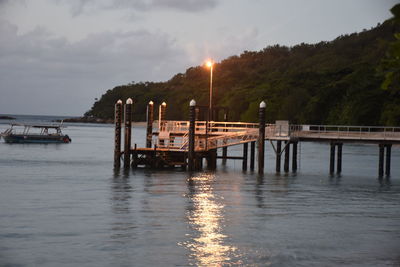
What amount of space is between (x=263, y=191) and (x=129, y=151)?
48.8 ft

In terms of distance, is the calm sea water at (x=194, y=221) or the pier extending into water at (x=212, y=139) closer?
the calm sea water at (x=194, y=221)

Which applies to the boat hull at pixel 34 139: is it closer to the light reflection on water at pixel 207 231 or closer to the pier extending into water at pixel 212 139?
the pier extending into water at pixel 212 139

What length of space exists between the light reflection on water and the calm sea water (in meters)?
0.04

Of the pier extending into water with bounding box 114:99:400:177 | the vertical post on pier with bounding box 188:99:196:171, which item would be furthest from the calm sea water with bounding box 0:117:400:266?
the pier extending into water with bounding box 114:99:400:177

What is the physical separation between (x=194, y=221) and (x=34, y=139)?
76.8m

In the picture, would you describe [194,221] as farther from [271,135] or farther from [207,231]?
[271,135]

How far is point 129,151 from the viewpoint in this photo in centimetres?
5119

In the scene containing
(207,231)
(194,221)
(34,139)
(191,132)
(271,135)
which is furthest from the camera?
(34,139)

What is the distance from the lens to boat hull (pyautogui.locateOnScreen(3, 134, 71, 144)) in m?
98.6

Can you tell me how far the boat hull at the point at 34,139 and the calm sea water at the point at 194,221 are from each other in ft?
172

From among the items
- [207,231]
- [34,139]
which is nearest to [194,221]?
[207,231]

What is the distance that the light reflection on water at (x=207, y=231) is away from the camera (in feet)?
70.4

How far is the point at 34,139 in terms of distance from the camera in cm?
10056

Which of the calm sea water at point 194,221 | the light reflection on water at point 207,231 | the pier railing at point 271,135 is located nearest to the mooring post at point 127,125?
the calm sea water at point 194,221
